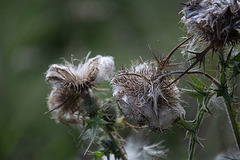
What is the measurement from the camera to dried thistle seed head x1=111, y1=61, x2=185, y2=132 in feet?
5.89

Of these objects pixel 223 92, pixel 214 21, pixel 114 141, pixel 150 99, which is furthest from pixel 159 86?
pixel 114 141

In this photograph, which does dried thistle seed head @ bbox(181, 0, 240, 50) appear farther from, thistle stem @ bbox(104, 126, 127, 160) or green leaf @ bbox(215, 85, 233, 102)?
thistle stem @ bbox(104, 126, 127, 160)

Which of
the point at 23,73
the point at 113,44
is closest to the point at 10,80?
the point at 23,73

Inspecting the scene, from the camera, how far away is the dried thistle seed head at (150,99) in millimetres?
1794

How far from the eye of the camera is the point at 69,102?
2273 mm

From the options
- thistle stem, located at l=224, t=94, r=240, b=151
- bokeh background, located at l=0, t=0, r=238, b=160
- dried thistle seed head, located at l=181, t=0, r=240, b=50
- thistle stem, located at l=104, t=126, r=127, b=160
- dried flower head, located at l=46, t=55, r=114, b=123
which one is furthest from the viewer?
bokeh background, located at l=0, t=0, r=238, b=160

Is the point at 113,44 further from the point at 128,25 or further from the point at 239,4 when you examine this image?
the point at 239,4

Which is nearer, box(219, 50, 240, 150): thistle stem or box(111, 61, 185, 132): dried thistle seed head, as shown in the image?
box(219, 50, 240, 150): thistle stem

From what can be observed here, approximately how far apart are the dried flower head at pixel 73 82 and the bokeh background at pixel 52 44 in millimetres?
1966

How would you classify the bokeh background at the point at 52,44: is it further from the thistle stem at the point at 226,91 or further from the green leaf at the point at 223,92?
the green leaf at the point at 223,92

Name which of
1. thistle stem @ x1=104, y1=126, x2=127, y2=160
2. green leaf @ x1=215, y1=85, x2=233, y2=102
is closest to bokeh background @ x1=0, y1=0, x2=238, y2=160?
thistle stem @ x1=104, y1=126, x2=127, y2=160

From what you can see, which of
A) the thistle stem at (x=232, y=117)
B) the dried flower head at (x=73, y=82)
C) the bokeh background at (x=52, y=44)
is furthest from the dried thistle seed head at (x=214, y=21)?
the bokeh background at (x=52, y=44)

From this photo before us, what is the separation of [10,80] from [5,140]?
A: 69.6 inches

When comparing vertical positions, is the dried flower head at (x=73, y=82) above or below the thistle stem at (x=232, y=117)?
above
